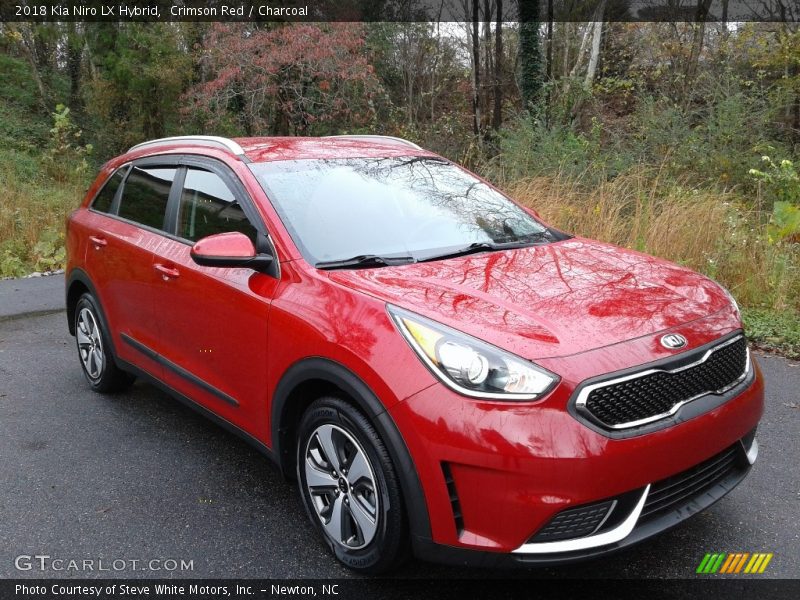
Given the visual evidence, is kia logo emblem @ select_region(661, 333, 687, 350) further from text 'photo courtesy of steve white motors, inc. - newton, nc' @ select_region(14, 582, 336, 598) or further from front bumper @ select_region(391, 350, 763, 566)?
text 'photo courtesy of steve white motors, inc. - newton, nc' @ select_region(14, 582, 336, 598)

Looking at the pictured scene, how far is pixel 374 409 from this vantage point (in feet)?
7.97

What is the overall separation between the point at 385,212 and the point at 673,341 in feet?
5.07

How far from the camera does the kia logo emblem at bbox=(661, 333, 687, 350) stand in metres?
2.42

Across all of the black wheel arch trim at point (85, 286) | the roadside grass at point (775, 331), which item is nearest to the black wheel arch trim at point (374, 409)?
the black wheel arch trim at point (85, 286)

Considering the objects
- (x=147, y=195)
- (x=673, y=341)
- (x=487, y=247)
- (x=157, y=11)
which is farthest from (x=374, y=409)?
(x=157, y=11)

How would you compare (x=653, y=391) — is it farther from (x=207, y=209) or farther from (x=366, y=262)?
(x=207, y=209)

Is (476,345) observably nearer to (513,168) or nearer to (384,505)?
(384,505)

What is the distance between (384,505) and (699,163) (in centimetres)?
928

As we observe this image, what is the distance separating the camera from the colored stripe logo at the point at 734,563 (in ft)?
8.91

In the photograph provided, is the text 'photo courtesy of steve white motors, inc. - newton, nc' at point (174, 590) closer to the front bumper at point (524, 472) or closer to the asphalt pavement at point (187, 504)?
the asphalt pavement at point (187, 504)

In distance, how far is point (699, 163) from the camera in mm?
10133

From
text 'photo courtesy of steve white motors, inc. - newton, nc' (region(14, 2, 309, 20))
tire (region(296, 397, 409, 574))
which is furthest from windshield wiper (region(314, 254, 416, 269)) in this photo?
text 'photo courtesy of steve white motors, inc. - newton, nc' (region(14, 2, 309, 20))

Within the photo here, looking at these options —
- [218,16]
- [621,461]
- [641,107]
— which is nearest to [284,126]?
[218,16]

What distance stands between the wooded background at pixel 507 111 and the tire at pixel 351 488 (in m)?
4.01
